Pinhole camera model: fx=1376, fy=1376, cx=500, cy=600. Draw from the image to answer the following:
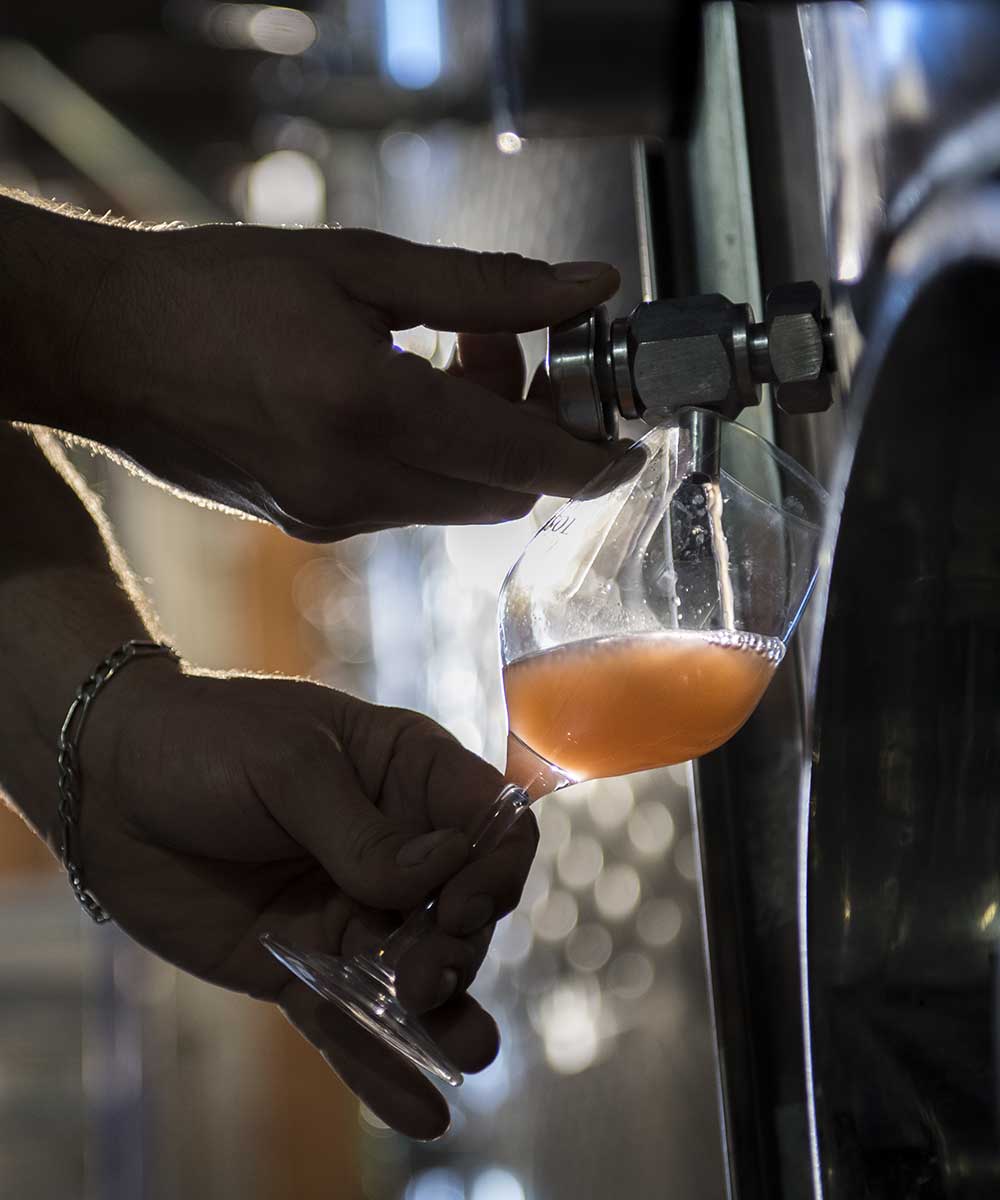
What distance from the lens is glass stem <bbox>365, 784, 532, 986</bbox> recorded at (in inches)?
21.8

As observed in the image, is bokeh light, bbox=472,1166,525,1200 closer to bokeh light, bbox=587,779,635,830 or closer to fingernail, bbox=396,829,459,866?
bokeh light, bbox=587,779,635,830

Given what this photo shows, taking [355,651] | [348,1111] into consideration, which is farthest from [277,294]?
[348,1111]

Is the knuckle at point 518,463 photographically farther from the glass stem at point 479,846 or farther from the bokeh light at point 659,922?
the bokeh light at point 659,922

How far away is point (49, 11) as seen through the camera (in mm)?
1729

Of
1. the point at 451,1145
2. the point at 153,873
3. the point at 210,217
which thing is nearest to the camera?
the point at 153,873

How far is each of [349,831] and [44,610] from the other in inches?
9.5

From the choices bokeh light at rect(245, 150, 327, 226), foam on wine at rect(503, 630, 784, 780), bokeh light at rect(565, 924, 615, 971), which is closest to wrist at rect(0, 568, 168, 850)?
foam on wine at rect(503, 630, 784, 780)

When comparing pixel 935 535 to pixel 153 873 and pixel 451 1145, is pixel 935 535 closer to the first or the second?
pixel 153 873

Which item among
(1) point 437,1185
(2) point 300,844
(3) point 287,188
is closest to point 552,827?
(2) point 300,844

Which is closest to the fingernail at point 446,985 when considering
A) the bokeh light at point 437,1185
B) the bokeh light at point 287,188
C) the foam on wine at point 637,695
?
the foam on wine at point 637,695

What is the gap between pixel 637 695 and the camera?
19.6 inches

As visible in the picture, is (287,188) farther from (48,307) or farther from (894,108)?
(894,108)

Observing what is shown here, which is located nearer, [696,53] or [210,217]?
[696,53]

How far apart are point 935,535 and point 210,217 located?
209 centimetres
